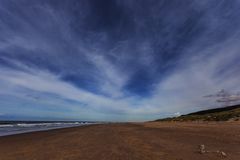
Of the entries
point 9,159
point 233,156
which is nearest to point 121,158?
point 233,156

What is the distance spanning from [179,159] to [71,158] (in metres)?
4.72

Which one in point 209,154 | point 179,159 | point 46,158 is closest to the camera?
point 179,159

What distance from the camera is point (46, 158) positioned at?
28.8 feet

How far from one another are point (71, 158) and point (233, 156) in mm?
6894

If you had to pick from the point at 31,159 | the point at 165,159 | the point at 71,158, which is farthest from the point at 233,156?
the point at 31,159

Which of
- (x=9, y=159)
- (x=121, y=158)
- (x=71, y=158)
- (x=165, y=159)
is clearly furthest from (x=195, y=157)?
(x=9, y=159)

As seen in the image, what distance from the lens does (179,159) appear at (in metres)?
7.56

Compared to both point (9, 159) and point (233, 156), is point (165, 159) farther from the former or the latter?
point (9, 159)

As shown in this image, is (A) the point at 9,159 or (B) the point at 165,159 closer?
(B) the point at 165,159

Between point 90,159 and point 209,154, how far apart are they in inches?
205

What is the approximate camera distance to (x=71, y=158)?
8.60 metres

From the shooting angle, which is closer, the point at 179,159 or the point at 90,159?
the point at 179,159

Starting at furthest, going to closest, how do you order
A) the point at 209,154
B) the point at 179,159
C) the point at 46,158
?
the point at 46,158
the point at 209,154
the point at 179,159

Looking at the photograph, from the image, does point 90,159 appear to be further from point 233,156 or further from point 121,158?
point 233,156
